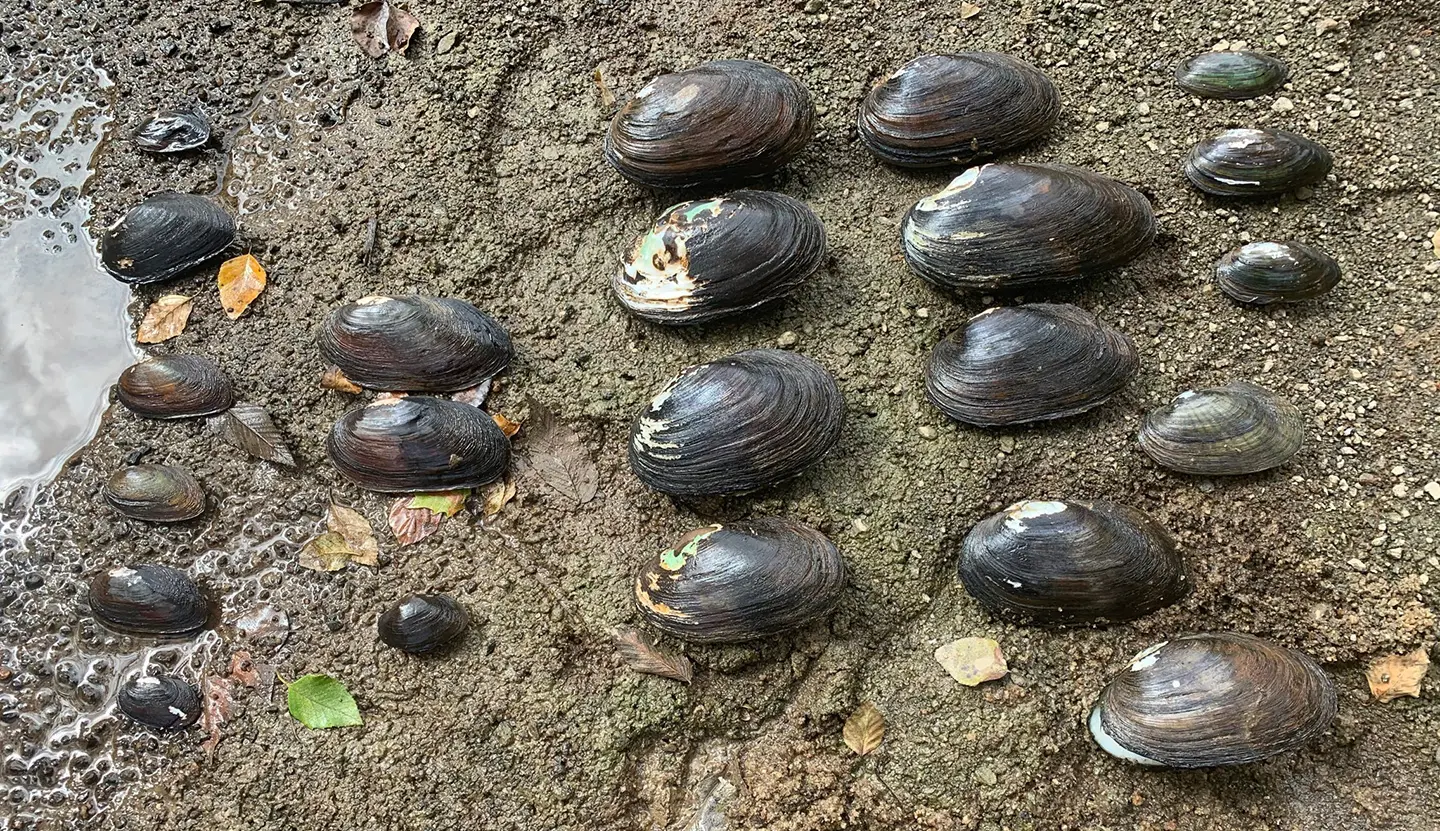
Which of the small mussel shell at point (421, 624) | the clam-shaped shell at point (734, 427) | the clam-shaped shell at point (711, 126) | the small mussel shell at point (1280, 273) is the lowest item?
the small mussel shell at point (421, 624)

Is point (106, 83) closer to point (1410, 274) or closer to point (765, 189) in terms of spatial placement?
point (765, 189)

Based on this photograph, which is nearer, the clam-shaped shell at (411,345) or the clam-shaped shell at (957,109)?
the clam-shaped shell at (411,345)

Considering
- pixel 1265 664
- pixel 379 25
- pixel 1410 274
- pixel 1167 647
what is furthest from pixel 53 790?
pixel 1410 274

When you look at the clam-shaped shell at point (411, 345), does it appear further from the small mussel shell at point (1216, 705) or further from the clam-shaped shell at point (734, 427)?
the small mussel shell at point (1216, 705)

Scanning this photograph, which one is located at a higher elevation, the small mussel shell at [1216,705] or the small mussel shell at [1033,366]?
the small mussel shell at [1033,366]

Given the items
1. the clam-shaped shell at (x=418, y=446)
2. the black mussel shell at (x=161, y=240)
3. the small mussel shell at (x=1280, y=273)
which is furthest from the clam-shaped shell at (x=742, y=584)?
the black mussel shell at (x=161, y=240)

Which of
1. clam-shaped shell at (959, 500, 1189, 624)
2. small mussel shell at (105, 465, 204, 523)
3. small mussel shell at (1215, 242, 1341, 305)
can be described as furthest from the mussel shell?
small mussel shell at (1215, 242, 1341, 305)

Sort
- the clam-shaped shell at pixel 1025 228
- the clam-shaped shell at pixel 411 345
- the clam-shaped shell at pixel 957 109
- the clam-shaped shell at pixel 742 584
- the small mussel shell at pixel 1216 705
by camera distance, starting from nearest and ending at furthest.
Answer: the small mussel shell at pixel 1216 705 → the clam-shaped shell at pixel 742 584 → the clam-shaped shell at pixel 1025 228 → the clam-shaped shell at pixel 411 345 → the clam-shaped shell at pixel 957 109
